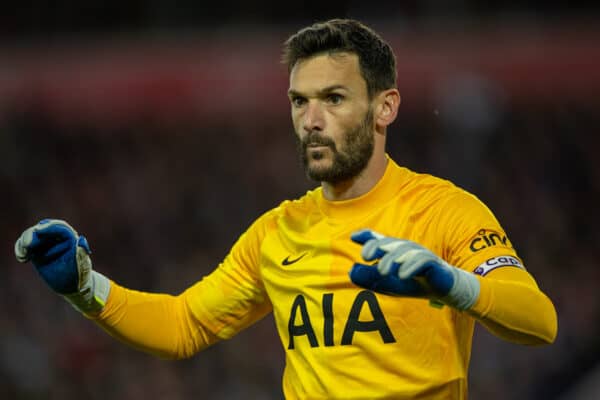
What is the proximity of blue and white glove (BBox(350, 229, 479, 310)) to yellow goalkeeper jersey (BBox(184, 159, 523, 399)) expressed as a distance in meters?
0.23

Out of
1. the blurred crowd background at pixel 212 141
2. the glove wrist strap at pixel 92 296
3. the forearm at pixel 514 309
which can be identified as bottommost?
the blurred crowd background at pixel 212 141

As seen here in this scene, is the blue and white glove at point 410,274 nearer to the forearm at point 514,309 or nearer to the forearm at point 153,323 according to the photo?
the forearm at point 514,309

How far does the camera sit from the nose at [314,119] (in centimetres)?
284

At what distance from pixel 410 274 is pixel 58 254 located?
1.14 m

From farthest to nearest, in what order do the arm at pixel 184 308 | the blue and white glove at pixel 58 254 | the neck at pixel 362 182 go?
the arm at pixel 184 308, the neck at pixel 362 182, the blue and white glove at pixel 58 254

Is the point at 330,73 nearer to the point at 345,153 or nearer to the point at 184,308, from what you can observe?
the point at 345,153

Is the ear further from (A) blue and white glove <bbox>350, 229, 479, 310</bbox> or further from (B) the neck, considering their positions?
(A) blue and white glove <bbox>350, 229, 479, 310</bbox>

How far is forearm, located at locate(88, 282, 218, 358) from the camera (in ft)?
10.1

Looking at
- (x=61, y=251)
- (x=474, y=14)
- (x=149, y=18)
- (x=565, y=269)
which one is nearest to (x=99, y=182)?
(x=149, y=18)

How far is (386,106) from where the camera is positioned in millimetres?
2982

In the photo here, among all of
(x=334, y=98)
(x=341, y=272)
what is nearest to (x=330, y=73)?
(x=334, y=98)

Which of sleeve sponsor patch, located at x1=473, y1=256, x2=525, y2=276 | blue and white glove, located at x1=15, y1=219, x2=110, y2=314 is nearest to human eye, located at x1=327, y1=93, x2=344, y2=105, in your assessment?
sleeve sponsor patch, located at x1=473, y1=256, x2=525, y2=276

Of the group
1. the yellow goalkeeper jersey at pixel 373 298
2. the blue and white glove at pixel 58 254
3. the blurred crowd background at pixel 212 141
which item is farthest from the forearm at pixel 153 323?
the blurred crowd background at pixel 212 141

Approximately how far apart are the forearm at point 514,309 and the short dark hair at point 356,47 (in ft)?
2.39
